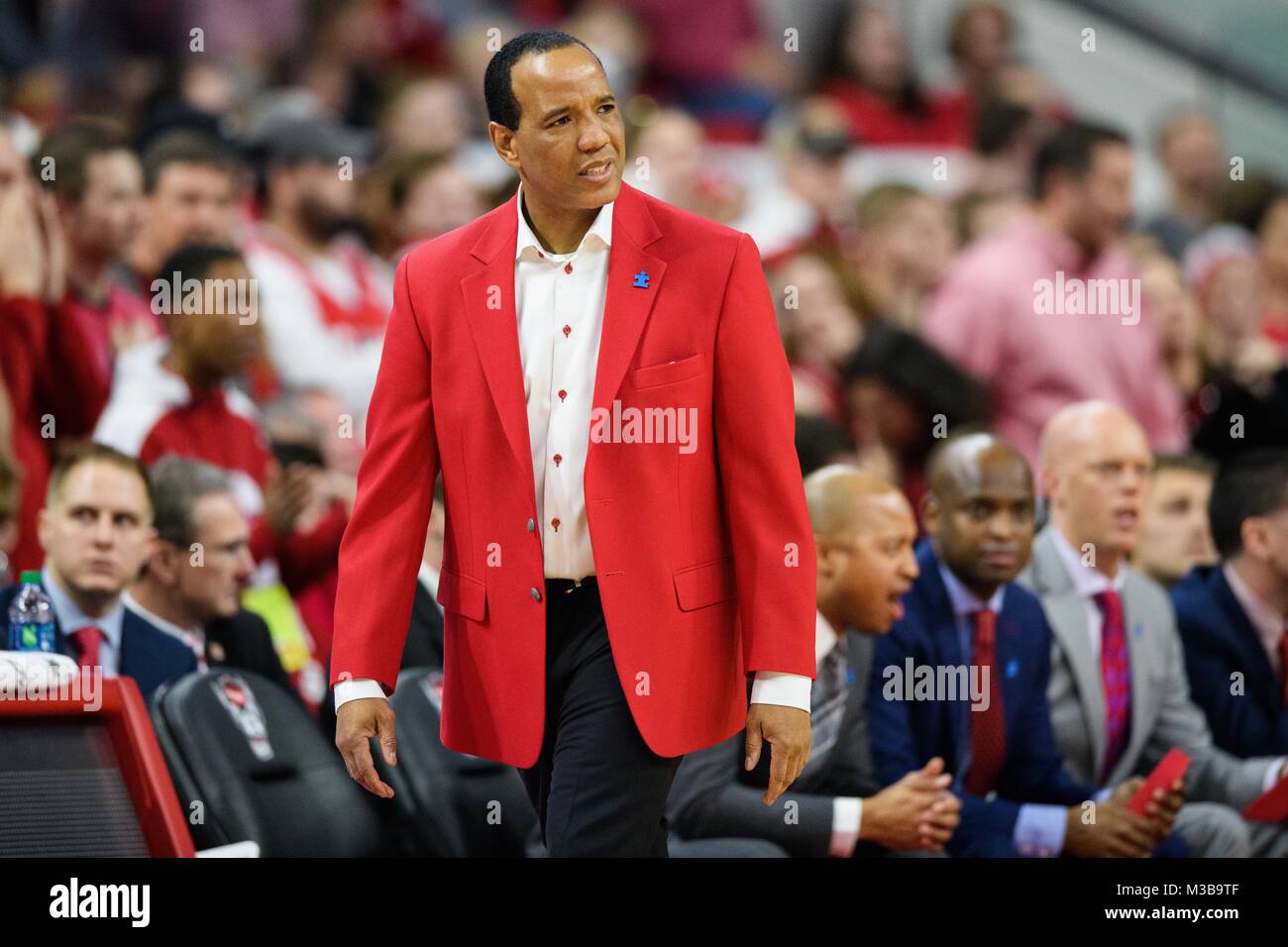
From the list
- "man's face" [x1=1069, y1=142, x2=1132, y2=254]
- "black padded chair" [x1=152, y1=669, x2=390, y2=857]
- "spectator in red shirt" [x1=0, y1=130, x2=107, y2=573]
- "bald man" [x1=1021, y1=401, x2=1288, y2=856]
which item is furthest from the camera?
"man's face" [x1=1069, y1=142, x2=1132, y2=254]

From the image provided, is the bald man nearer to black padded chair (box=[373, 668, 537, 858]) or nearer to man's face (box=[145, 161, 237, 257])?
black padded chair (box=[373, 668, 537, 858])

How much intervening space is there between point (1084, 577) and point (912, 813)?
0.76 meters

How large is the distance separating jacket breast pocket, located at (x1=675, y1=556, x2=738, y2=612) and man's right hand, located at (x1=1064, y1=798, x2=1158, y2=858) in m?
1.53

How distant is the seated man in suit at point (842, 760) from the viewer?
3930 mm

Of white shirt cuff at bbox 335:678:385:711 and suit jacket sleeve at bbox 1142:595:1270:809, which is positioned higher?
white shirt cuff at bbox 335:678:385:711

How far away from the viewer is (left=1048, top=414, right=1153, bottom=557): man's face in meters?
4.45

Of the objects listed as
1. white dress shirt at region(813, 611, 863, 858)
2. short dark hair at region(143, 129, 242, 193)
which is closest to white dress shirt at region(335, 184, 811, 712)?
white dress shirt at region(813, 611, 863, 858)

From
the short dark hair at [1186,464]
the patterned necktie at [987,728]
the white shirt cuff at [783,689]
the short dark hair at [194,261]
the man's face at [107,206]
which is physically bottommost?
the patterned necktie at [987,728]

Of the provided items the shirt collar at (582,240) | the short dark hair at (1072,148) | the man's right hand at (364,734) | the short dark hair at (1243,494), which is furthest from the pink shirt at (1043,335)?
the man's right hand at (364,734)

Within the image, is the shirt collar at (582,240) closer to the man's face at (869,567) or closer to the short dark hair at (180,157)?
the man's face at (869,567)

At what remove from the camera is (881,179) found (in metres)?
7.37

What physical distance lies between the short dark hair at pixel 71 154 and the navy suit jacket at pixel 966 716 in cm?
232
